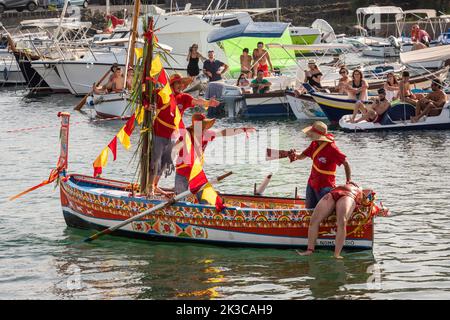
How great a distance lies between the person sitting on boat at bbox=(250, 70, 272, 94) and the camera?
1329 inches

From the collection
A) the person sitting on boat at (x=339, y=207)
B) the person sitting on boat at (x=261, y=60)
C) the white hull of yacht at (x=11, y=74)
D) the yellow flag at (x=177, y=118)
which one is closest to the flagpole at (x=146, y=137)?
the yellow flag at (x=177, y=118)

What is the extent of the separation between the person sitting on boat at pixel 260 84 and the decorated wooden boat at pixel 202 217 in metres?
15.5

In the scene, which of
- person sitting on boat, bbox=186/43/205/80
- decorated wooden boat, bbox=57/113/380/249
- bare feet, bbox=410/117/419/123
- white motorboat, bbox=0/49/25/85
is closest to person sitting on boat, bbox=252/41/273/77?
person sitting on boat, bbox=186/43/205/80

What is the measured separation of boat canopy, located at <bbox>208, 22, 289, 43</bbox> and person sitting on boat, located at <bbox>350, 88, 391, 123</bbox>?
27.4ft

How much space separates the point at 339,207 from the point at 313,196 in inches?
26.5

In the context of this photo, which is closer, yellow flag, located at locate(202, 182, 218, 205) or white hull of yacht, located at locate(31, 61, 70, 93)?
yellow flag, located at locate(202, 182, 218, 205)

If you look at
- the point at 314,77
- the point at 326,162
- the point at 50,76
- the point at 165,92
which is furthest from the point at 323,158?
the point at 50,76

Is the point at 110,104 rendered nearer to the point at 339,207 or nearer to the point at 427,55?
the point at 427,55

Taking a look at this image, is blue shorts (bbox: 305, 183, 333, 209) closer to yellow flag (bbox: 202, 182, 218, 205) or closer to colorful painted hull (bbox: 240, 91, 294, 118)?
yellow flag (bbox: 202, 182, 218, 205)

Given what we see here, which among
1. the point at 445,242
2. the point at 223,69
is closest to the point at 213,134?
the point at 445,242

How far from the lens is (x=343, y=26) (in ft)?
237
